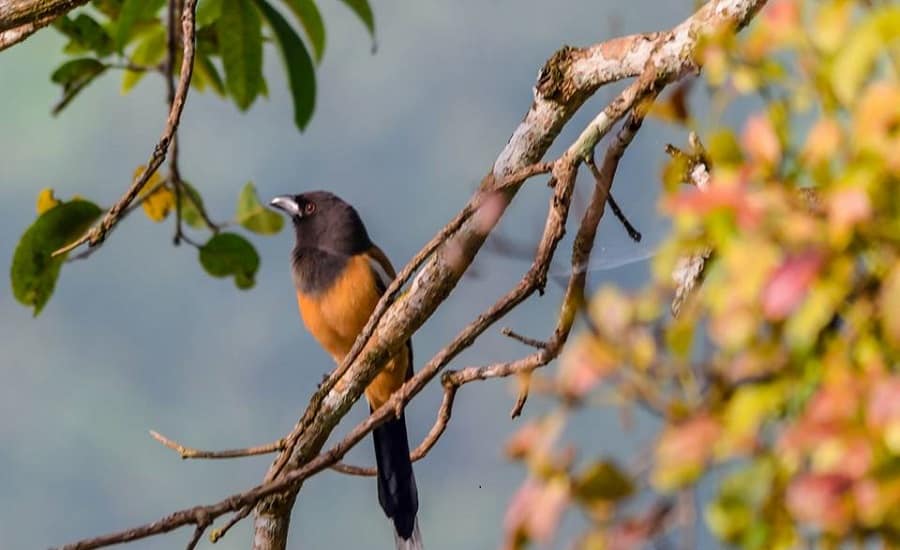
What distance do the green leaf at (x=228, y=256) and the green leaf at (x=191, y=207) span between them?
0.12 meters

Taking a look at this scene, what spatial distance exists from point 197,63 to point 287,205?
902 mm

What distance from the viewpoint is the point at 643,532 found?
0.89 metres

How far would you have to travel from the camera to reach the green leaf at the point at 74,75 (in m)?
3.19

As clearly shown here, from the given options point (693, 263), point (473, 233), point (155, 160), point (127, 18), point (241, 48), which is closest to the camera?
point (155, 160)

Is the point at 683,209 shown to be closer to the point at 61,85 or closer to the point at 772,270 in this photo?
the point at 772,270

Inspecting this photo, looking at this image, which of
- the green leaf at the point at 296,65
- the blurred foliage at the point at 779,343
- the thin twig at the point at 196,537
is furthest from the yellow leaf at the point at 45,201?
the blurred foliage at the point at 779,343

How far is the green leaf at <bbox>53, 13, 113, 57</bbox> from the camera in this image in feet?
10.5

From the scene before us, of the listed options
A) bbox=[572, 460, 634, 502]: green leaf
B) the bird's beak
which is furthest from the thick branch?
the bird's beak

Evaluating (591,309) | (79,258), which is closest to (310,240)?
(79,258)

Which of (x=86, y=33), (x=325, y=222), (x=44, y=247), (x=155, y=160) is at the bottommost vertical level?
(x=325, y=222)

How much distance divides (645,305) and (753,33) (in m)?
0.20

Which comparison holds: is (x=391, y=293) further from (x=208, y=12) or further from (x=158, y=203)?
(x=158, y=203)

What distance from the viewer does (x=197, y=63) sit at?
342 cm

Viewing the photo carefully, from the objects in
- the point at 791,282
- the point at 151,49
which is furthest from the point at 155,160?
the point at 791,282
